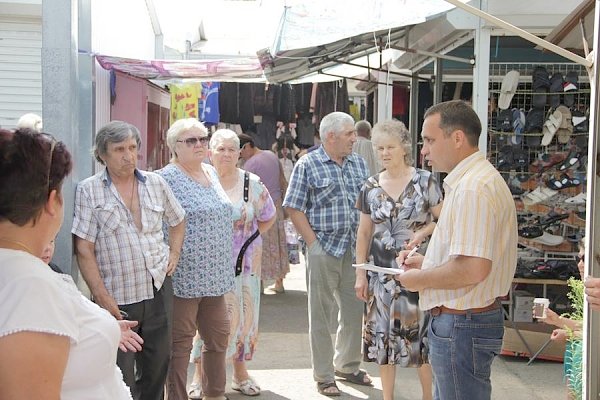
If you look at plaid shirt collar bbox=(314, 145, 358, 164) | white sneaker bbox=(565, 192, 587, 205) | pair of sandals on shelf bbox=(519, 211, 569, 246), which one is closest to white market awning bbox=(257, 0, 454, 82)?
plaid shirt collar bbox=(314, 145, 358, 164)

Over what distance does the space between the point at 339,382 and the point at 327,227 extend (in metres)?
1.22

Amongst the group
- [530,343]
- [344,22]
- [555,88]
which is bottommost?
[530,343]

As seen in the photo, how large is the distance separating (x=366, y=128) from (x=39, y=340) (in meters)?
8.41

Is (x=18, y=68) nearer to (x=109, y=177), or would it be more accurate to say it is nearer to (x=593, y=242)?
(x=109, y=177)

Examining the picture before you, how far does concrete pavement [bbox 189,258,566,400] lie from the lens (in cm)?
604

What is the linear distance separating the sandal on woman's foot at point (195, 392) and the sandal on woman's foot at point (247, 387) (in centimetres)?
27

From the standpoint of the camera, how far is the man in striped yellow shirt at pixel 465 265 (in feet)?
11.2


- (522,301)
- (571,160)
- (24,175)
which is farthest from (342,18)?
(24,175)

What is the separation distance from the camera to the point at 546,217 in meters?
7.84

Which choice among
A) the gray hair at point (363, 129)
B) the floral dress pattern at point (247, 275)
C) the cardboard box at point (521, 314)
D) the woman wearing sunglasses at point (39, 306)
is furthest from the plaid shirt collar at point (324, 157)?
the woman wearing sunglasses at point (39, 306)

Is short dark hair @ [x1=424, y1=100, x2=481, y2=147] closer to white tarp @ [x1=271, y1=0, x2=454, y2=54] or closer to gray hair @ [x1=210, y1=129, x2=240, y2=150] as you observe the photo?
gray hair @ [x1=210, y1=129, x2=240, y2=150]

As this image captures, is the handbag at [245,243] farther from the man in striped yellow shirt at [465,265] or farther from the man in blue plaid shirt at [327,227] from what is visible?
the man in striped yellow shirt at [465,265]

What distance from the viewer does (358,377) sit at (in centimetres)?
633

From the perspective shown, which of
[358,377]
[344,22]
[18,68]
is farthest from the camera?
[18,68]
